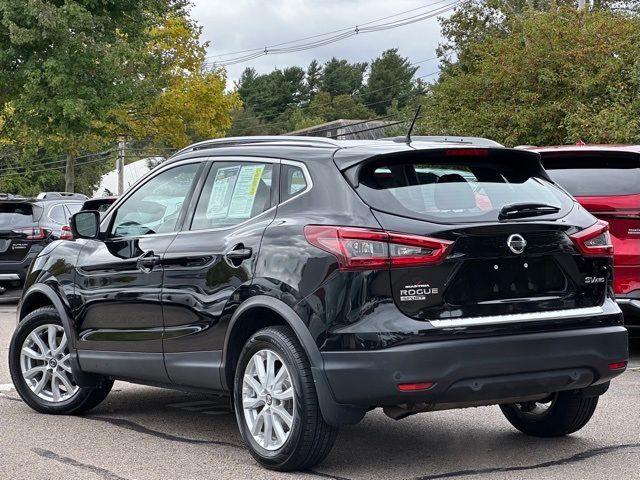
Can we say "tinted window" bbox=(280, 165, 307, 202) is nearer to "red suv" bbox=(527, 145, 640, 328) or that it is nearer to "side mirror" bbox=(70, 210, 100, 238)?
"side mirror" bbox=(70, 210, 100, 238)

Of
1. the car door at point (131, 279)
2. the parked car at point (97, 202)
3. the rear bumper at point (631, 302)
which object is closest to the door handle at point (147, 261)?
the car door at point (131, 279)

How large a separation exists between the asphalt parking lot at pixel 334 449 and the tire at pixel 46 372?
110 mm

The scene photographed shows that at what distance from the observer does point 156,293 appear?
6.83m

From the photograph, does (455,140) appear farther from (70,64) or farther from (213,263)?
(70,64)

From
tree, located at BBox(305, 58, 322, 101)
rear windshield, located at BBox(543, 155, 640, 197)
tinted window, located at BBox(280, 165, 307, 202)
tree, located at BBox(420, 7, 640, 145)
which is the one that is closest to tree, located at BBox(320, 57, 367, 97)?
tree, located at BBox(305, 58, 322, 101)

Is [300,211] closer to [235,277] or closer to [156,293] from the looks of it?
[235,277]

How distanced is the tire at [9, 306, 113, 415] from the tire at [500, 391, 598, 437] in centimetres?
264

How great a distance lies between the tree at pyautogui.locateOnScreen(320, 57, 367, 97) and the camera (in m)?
123

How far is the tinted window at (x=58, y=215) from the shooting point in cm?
1866

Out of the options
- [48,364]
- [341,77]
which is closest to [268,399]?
[48,364]

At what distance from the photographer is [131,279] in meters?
7.07

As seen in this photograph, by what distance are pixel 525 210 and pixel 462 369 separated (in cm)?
98

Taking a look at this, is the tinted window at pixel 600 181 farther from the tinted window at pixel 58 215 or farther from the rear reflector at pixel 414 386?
the tinted window at pixel 58 215

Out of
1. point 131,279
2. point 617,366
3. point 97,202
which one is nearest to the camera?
point 617,366
